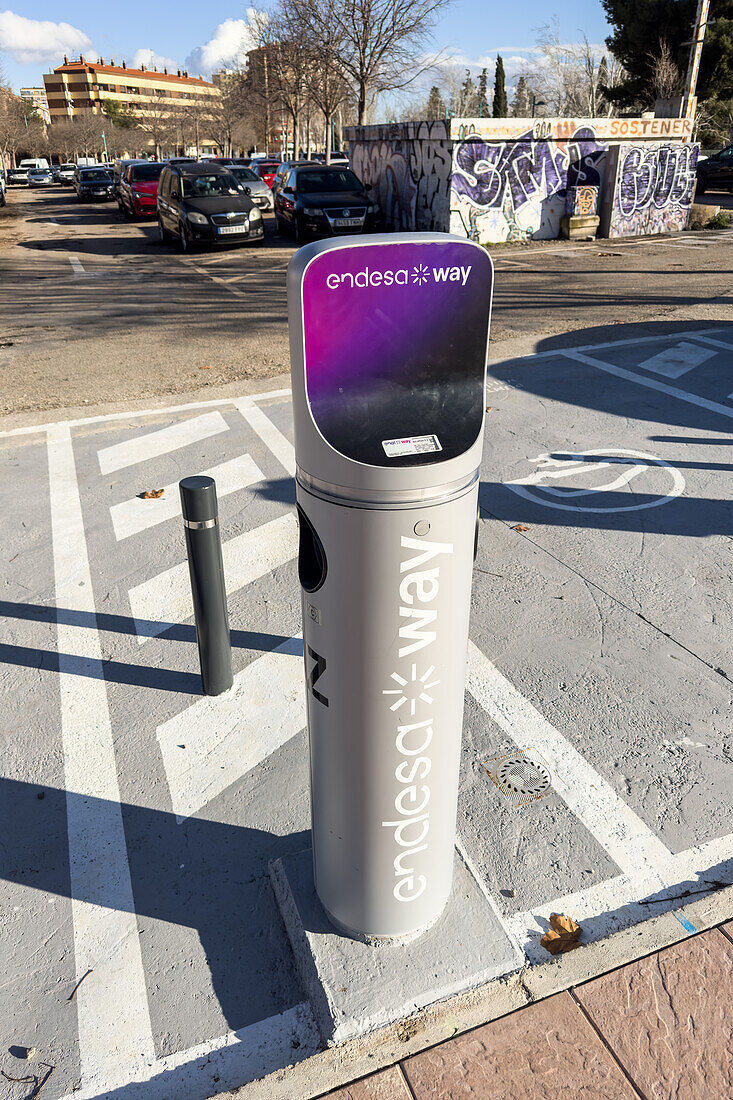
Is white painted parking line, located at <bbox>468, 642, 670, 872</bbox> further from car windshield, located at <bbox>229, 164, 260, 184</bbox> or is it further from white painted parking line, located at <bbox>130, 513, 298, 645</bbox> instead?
car windshield, located at <bbox>229, 164, 260, 184</bbox>

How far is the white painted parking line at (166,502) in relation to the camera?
5512 millimetres

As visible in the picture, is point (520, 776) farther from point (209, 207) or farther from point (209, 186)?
point (209, 186)

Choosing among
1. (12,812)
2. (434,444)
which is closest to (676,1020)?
(434,444)

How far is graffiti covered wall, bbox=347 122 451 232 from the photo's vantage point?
18109mm

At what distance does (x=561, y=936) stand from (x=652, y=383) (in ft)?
22.7

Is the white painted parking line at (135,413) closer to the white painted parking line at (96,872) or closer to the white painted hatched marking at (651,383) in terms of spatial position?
the white painted parking line at (96,872)

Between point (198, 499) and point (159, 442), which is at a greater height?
point (198, 499)

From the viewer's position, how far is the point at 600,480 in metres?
6.10

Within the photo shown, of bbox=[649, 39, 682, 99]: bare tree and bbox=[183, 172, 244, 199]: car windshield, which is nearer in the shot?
bbox=[183, 172, 244, 199]: car windshield

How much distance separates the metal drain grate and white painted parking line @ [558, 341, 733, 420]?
5.18 meters

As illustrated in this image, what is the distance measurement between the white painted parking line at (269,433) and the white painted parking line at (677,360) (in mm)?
4464

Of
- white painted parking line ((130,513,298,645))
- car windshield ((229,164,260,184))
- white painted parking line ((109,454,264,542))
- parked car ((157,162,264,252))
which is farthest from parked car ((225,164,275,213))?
white painted parking line ((130,513,298,645))

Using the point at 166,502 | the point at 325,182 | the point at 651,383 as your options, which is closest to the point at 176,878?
the point at 166,502

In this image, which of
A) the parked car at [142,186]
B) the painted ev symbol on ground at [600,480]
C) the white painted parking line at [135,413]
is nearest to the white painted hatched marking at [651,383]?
the painted ev symbol on ground at [600,480]
